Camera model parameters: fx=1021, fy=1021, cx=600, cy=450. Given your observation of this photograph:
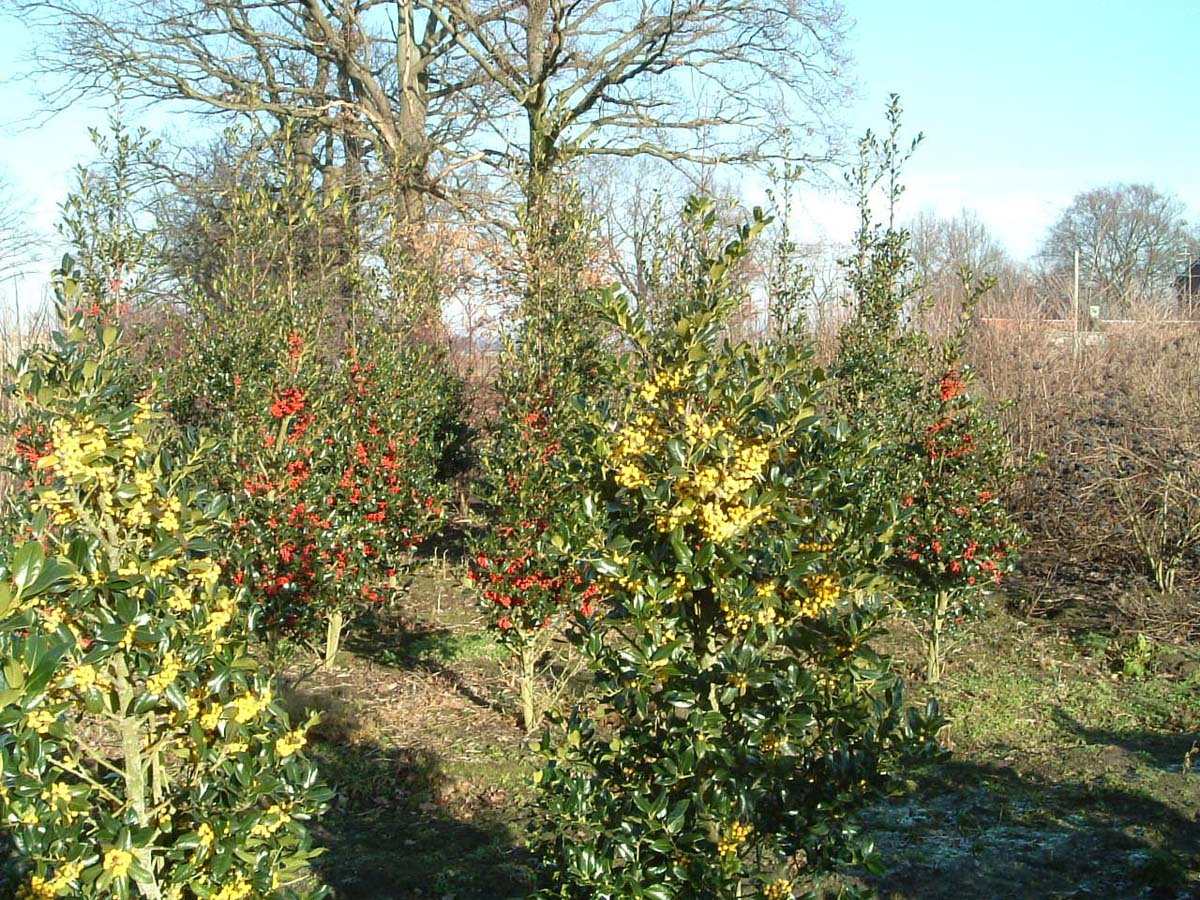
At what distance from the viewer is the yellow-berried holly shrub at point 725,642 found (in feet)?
8.41

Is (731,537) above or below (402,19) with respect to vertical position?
below

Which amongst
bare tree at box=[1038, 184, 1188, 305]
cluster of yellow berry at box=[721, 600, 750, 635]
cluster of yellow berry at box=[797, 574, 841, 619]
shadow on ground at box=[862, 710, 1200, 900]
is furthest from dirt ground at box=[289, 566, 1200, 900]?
bare tree at box=[1038, 184, 1188, 305]

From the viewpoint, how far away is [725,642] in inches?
111

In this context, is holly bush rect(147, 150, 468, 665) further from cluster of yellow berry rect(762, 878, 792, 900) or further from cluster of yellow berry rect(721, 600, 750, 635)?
cluster of yellow berry rect(762, 878, 792, 900)

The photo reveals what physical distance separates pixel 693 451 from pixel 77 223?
7964 mm

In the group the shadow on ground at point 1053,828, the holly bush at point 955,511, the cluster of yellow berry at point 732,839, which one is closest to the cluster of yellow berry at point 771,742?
the cluster of yellow berry at point 732,839

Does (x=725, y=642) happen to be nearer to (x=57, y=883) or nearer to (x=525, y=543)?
(x=57, y=883)

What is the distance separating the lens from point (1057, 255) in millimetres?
37719

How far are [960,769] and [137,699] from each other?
4.83m

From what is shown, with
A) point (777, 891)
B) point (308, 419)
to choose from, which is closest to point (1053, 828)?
point (777, 891)

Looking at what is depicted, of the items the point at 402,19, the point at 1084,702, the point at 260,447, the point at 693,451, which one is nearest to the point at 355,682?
the point at 260,447

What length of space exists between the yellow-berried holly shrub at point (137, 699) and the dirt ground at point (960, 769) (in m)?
0.83

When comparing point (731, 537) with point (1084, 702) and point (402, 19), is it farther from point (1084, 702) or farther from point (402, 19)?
point (402, 19)

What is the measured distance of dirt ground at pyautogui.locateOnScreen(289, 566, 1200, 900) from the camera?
4.49m
